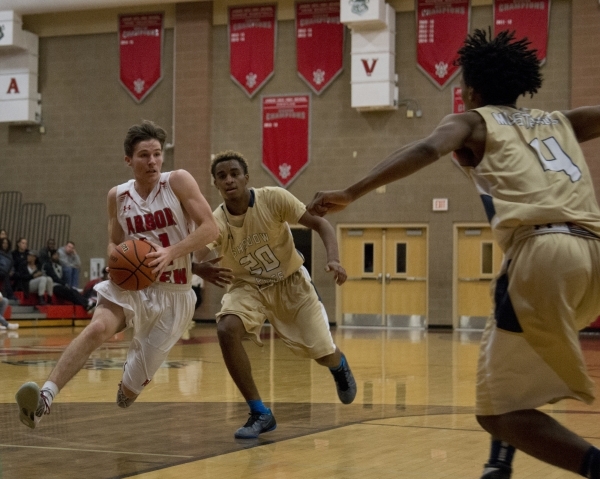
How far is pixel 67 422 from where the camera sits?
599cm

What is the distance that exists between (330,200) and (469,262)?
15639 millimetres

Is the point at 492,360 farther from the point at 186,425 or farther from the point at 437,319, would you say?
the point at 437,319

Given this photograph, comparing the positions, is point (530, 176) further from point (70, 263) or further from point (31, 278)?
point (70, 263)

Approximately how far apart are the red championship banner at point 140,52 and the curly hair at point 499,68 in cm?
1789

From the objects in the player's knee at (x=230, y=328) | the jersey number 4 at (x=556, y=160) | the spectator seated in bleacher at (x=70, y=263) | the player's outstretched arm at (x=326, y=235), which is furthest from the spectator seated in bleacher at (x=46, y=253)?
the jersey number 4 at (x=556, y=160)

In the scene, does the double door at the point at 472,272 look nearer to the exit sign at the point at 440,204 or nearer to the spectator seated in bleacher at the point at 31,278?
the exit sign at the point at 440,204

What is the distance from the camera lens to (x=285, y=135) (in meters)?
19.8

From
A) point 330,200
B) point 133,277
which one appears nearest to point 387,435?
point 133,277

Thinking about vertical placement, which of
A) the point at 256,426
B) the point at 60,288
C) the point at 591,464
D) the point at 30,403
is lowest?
the point at 60,288

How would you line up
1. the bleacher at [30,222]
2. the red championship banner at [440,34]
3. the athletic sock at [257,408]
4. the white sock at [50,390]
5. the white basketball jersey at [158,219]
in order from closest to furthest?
the white sock at [50,390] → the white basketball jersey at [158,219] → the athletic sock at [257,408] → the red championship banner at [440,34] → the bleacher at [30,222]

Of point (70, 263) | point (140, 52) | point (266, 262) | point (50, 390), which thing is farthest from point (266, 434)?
point (140, 52)

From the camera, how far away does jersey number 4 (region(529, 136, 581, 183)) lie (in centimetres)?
329

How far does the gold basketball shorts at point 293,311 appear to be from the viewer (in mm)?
6113

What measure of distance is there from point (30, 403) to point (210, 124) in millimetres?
16141
